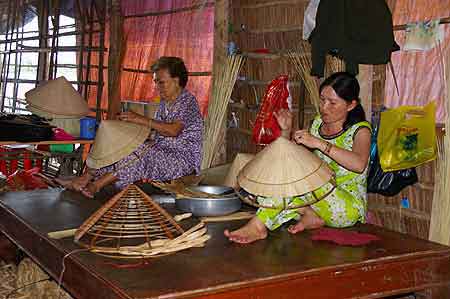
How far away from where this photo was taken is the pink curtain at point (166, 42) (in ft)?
19.5

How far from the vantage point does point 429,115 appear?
3416 mm

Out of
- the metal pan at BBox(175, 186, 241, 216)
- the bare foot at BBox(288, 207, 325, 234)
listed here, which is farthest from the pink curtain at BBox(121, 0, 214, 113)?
the bare foot at BBox(288, 207, 325, 234)

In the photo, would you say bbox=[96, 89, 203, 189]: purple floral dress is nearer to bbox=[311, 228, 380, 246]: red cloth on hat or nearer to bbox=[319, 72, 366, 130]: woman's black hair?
bbox=[319, 72, 366, 130]: woman's black hair

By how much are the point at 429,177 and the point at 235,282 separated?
6.23ft

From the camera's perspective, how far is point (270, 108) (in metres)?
4.30

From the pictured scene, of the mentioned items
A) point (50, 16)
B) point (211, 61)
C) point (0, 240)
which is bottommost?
point (0, 240)

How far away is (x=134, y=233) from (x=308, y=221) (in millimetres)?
814

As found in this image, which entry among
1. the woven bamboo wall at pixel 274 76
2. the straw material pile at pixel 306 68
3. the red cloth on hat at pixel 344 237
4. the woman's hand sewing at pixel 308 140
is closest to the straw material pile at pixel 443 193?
the woven bamboo wall at pixel 274 76

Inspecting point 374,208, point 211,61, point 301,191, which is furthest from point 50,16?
point 301,191

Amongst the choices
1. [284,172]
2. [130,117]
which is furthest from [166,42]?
[284,172]

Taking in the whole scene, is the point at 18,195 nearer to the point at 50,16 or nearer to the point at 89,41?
the point at 89,41

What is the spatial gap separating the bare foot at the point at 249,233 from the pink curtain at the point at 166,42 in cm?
321

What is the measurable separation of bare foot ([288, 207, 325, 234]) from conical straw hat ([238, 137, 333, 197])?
1.26 ft

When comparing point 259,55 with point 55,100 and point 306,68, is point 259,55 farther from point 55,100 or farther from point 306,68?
point 55,100
